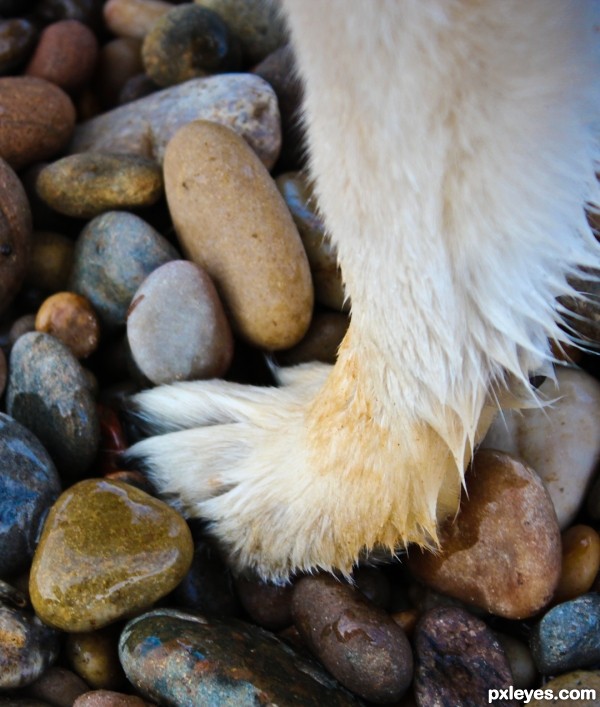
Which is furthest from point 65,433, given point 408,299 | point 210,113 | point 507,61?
point 507,61

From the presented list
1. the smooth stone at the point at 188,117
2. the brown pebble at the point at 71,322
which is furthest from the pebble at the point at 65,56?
the brown pebble at the point at 71,322

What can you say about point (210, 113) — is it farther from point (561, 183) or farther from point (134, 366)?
point (561, 183)

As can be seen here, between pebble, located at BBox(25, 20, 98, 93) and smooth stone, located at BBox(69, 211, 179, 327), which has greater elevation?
pebble, located at BBox(25, 20, 98, 93)

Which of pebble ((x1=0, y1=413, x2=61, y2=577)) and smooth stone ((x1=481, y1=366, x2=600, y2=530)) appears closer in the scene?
pebble ((x1=0, y1=413, x2=61, y2=577))

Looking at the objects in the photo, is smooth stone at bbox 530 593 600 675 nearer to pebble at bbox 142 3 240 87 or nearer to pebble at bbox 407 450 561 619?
pebble at bbox 407 450 561 619

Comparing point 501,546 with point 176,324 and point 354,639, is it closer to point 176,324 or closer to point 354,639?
point 354,639

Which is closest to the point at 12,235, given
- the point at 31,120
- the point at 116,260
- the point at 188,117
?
the point at 116,260

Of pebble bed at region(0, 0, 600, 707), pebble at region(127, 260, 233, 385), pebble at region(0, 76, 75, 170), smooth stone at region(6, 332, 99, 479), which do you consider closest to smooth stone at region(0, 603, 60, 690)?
pebble bed at region(0, 0, 600, 707)
